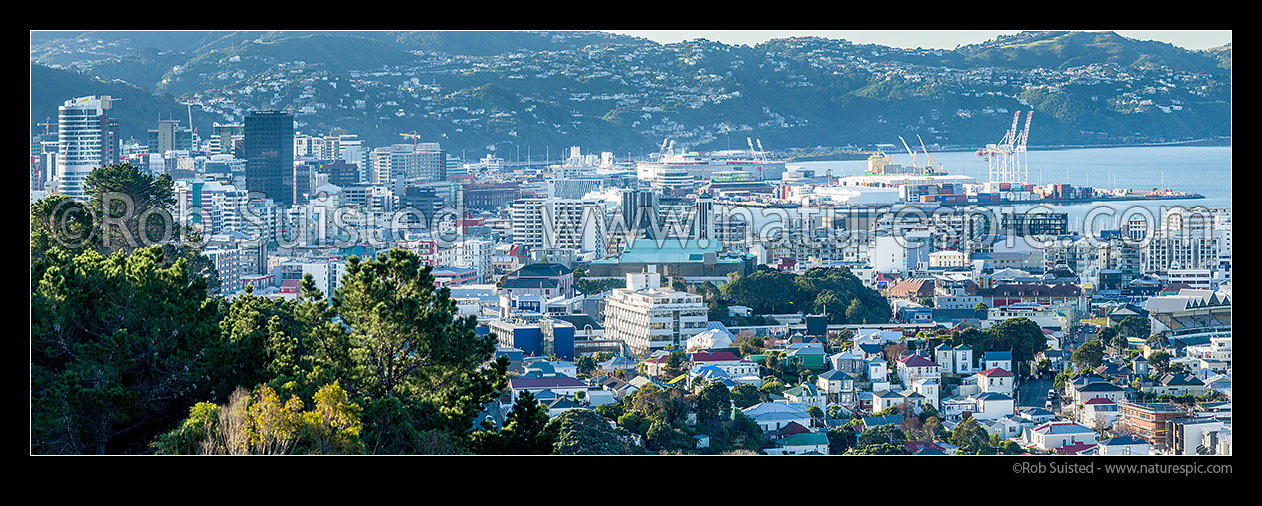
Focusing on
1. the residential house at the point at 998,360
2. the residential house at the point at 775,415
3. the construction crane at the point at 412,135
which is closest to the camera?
the residential house at the point at 775,415

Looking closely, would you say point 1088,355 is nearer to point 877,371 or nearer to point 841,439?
point 877,371

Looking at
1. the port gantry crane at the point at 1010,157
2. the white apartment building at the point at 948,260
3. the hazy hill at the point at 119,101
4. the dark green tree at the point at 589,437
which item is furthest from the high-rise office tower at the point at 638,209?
the hazy hill at the point at 119,101

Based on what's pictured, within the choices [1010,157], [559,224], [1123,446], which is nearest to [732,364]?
[1123,446]

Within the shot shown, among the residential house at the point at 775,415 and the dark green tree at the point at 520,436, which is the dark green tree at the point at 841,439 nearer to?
the residential house at the point at 775,415

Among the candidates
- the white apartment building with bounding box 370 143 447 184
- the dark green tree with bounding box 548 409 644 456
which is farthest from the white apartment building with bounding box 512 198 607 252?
the dark green tree with bounding box 548 409 644 456
